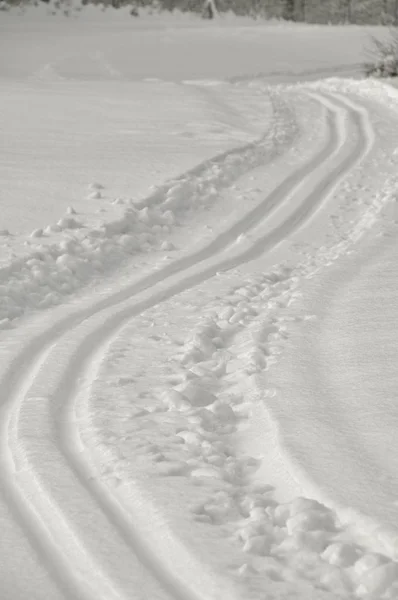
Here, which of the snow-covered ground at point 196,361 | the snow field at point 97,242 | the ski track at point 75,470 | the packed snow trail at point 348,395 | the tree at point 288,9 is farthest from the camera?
the tree at point 288,9

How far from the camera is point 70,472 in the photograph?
3.57 meters

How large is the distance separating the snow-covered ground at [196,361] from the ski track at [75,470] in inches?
0.4

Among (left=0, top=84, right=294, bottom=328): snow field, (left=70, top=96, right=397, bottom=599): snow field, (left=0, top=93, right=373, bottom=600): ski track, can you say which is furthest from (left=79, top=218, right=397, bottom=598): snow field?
(left=0, top=84, right=294, bottom=328): snow field

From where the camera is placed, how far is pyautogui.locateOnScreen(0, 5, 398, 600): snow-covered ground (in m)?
3.04

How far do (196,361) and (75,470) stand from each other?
1.38 metres

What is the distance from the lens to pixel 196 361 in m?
4.86

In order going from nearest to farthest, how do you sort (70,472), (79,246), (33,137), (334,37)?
(70,472)
(79,246)
(33,137)
(334,37)

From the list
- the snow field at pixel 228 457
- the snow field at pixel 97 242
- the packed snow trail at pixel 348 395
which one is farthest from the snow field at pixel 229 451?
the snow field at pixel 97 242

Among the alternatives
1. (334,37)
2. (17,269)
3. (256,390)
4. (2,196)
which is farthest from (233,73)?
(256,390)

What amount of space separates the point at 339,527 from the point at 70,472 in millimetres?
1052

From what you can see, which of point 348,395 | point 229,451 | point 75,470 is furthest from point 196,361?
point 75,470

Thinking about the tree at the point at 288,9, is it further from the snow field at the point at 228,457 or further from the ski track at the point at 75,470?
the snow field at the point at 228,457

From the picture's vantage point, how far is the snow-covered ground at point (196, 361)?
9.96 ft

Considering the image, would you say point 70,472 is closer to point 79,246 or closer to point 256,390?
point 256,390
